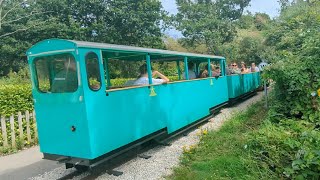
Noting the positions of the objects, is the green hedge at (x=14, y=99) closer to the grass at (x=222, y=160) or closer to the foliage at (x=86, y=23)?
the grass at (x=222, y=160)

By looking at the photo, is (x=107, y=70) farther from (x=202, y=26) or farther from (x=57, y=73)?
(x=202, y=26)

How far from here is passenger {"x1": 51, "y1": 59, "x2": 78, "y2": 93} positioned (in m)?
5.23

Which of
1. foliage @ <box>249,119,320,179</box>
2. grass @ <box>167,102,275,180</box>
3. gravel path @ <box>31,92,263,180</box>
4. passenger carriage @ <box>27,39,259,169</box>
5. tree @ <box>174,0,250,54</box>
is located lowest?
gravel path @ <box>31,92,263,180</box>

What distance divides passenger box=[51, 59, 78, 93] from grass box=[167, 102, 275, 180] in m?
2.23

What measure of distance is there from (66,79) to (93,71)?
0.48 metres

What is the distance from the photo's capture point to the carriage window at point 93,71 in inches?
207

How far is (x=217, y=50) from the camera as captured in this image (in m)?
35.6

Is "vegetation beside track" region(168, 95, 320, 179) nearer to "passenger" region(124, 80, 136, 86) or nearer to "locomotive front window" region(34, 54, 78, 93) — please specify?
"passenger" region(124, 80, 136, 86)

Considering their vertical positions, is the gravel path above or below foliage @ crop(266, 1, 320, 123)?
below

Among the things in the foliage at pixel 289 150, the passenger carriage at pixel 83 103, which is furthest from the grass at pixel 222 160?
the passenger carriage at pixel 83 103

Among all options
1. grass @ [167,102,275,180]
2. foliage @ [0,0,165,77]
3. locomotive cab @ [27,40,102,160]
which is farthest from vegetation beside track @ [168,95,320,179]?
foliage @ [0,0,165,77]

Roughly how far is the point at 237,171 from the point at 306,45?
3470mm

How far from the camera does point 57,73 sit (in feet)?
18.3

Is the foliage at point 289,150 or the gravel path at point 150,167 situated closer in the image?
the foliage at point 289,150
